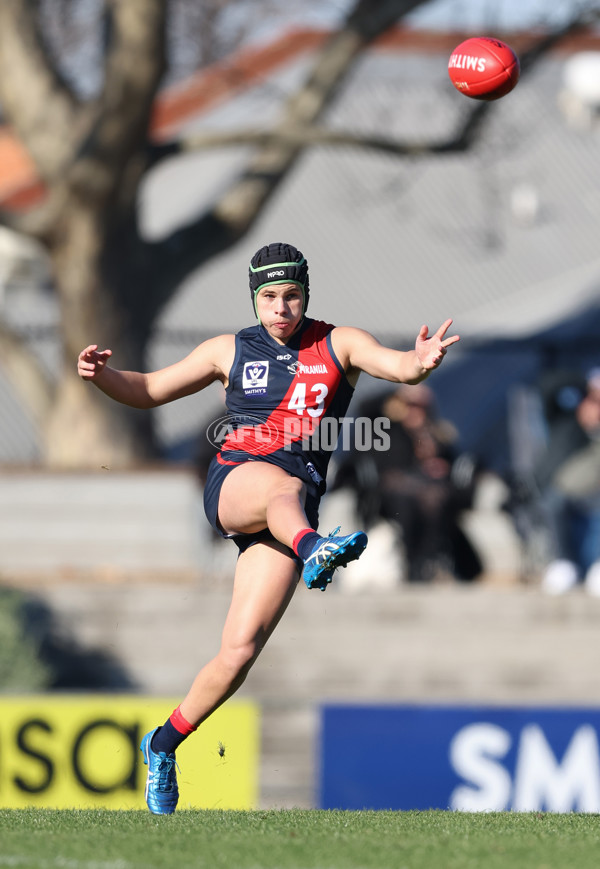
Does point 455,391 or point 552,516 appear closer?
point 552,516

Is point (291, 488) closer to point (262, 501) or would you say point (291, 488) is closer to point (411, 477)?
point (262, 501)

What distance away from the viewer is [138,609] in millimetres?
11828

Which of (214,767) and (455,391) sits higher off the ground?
(455,391)

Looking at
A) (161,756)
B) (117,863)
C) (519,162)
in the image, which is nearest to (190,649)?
(161,756)

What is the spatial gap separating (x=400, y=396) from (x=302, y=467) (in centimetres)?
553

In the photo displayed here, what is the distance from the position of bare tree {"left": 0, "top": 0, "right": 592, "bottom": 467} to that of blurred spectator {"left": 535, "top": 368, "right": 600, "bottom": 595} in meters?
4.58

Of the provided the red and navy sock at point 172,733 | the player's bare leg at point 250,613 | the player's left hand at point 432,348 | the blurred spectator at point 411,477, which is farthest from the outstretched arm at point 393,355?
the blurred spectator at point 411,477

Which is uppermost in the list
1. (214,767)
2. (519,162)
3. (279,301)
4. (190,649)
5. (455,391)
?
(519,162)

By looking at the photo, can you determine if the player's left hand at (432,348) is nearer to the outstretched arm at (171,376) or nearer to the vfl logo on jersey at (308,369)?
the vfl logo on jersey at (308,369)

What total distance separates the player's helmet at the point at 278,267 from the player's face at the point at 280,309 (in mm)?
28

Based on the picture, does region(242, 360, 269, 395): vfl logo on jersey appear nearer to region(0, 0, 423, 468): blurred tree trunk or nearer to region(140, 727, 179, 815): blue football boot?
region(140, 727, 179, 815): blue football boot

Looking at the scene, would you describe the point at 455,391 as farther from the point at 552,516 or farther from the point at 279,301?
the point at 279,301

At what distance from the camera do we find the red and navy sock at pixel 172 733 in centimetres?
593

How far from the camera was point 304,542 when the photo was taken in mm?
5270
